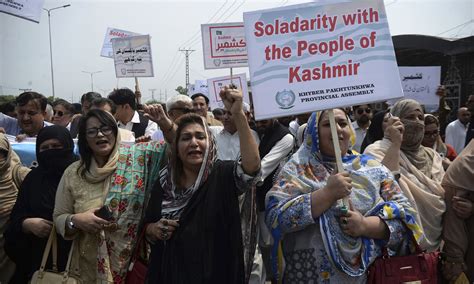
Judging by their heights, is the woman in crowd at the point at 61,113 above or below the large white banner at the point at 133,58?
below

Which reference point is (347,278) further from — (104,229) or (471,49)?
(471,49)

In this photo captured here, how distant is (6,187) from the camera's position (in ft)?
9.54

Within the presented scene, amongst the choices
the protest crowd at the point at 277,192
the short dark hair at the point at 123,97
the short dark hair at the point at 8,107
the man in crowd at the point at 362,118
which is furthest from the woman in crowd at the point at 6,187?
the short dark hair at the point at 8,107

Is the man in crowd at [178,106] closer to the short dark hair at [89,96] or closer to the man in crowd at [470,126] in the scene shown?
the short dark hair at [89,96]

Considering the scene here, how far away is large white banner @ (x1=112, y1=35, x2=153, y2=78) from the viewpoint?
6.50 metres

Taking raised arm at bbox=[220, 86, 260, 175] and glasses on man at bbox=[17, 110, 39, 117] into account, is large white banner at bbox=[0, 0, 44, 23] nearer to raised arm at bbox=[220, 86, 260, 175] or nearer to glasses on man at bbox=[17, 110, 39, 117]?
glasses on man at bbox=[17, 110, 39, 117]

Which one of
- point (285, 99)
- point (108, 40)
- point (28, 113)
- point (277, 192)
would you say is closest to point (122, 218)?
point (277, 192)

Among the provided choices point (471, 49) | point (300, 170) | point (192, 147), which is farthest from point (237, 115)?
point (471, 49)

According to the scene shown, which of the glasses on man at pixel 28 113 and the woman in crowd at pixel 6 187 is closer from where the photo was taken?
the woman in crowd at pixel 6 187

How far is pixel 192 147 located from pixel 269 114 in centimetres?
47

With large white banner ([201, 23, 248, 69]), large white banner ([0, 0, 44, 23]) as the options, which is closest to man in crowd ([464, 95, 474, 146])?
large white banner ([201, 23, 248, 69])

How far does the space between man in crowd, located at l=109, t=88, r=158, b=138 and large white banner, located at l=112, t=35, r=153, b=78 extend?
6.07 ft

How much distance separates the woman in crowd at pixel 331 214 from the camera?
2.14 meters

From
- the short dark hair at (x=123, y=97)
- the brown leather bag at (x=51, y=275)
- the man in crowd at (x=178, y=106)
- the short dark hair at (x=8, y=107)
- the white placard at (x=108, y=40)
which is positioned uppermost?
the white placard at (x=108, y=40)
